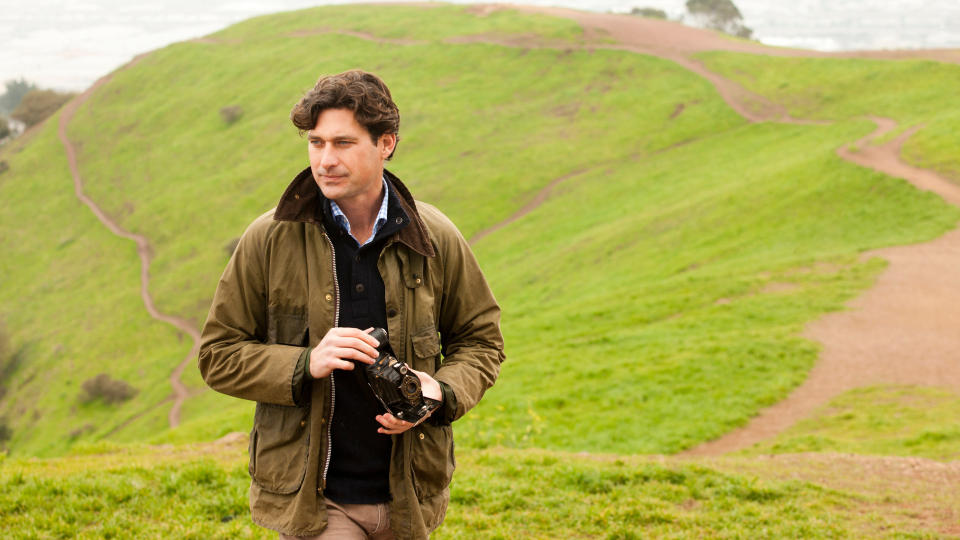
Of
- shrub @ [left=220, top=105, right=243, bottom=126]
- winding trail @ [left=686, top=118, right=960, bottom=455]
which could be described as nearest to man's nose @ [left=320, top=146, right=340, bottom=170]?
winding trail @ [left=686, top=118, right=960, bottom=455]

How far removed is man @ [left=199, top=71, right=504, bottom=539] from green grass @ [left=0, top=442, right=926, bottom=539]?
413 centimetres

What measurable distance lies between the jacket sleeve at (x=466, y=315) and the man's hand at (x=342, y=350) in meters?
0.58

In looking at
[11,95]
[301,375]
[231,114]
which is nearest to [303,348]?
[301,375]

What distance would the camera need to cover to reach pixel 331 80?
146 inches

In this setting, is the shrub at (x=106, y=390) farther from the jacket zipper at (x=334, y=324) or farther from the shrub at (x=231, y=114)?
the jacket zipper at (x=334, y=324)

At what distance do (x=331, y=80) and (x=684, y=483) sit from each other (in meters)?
7.75

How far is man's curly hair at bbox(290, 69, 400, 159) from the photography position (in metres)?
3.68

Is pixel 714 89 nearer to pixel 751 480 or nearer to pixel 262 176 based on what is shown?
pixel 262 176

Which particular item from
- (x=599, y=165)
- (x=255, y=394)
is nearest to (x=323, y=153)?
(x=255, y=394)

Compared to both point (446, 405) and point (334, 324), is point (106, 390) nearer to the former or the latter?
point (334, 324)

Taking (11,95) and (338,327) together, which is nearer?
(338,327)

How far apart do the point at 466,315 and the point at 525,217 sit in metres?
48.0

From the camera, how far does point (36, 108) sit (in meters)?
106

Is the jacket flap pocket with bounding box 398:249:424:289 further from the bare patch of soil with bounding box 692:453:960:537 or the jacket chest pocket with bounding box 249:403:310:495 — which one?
the bare patch of soil with bounding box 692:453:960:537
